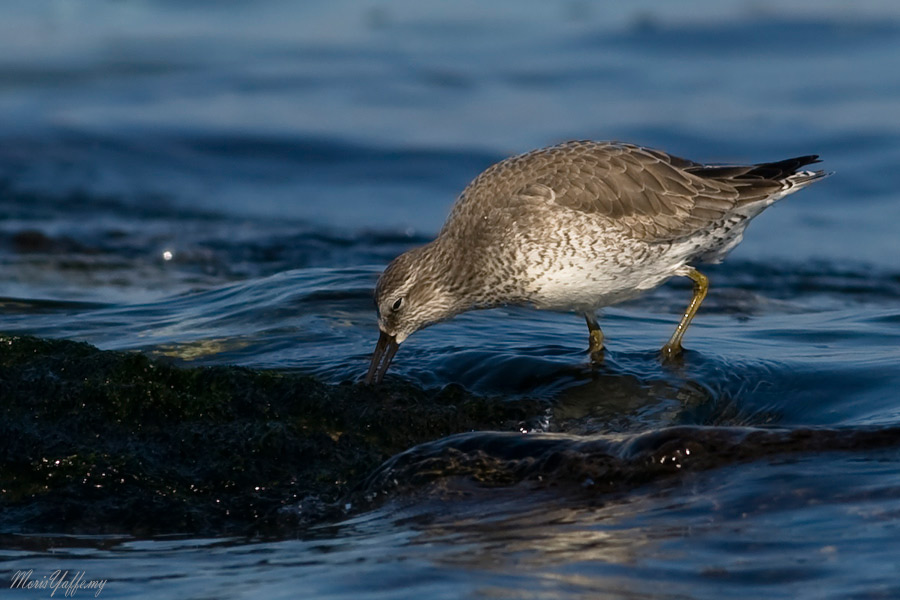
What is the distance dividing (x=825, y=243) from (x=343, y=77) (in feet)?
28.8

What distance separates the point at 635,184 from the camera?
324 inches

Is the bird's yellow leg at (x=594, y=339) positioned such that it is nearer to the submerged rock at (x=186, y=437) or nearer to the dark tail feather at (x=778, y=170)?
the submerged rock at (x=186, y=437)

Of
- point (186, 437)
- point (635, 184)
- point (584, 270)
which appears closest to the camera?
point (186, 437)

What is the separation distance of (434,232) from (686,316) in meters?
5.91

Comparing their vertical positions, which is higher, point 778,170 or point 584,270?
point 778,170

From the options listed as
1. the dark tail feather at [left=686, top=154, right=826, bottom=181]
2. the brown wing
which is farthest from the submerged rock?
the dark tail feather at [left=686, top=154, right=826, bottom=181]

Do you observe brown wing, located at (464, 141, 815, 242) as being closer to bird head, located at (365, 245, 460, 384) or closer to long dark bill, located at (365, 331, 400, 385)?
bird head, located at (365, 245, 460, 384)

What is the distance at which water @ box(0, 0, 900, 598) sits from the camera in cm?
507

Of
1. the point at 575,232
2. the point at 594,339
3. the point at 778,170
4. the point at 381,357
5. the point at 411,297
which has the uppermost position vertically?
the point at 778,170

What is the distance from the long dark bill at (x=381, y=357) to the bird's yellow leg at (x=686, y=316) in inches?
67.4

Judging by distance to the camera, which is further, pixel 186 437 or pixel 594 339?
pixel 594 339

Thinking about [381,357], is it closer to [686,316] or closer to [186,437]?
[186,437]

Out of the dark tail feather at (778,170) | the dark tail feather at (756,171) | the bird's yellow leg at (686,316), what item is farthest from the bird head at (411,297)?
the dark tail feather at (778,170)

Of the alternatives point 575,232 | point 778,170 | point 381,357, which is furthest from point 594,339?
point 778,170
